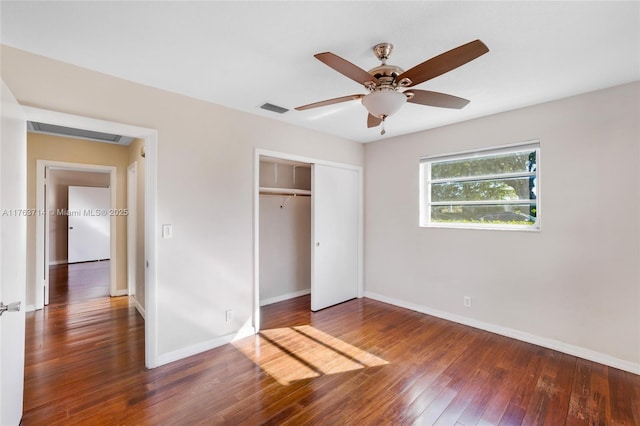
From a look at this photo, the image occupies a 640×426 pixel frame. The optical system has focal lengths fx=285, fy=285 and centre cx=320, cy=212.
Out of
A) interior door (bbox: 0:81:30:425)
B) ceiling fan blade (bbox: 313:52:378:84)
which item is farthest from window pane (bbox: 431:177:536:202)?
interior door (bbox: 0:81:30:425)

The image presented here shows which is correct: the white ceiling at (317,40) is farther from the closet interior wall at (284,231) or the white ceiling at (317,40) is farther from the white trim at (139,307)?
the white trim at (139,307)

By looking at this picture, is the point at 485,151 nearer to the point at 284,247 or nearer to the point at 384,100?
the point at 384,100

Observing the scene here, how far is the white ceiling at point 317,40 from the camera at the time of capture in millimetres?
1575

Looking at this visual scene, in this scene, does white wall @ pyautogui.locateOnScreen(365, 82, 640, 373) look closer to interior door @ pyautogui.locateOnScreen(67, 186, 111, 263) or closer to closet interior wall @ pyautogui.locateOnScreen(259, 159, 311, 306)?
closet interior wall @ pyautogui.locateOnScreen(259, 159, 311, 306)

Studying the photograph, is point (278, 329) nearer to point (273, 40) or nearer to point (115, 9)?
point (273, 40)

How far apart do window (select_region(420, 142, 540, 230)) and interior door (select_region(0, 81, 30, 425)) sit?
3879 millimetres

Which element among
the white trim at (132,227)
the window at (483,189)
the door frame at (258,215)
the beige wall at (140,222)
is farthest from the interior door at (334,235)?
the white trim at (132,227)

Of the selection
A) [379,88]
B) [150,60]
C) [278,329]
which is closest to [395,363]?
[278,329]

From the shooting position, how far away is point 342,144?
4270 millimetres

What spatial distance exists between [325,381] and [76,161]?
4.57 meters

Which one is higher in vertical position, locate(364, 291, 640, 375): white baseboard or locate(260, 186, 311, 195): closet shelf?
locate(260, 186, 311, 195): closet shelf

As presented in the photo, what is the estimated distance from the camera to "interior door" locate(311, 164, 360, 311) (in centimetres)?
397

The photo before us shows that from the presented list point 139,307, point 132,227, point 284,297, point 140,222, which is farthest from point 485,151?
point 132,227

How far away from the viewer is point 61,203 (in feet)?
23.3
